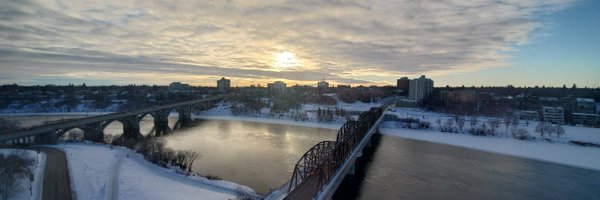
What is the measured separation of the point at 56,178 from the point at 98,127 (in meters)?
31.5

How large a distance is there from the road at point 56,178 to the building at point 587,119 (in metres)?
80.0

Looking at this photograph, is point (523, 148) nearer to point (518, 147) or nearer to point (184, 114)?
point (518, 147)

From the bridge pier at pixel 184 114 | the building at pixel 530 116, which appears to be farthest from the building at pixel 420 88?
the bridge pier at pixel 184 114

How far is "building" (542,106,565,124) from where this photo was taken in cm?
6769

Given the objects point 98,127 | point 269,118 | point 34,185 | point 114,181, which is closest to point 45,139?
point 98,127

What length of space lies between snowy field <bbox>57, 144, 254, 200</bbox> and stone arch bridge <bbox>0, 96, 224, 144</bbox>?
35.9 feet

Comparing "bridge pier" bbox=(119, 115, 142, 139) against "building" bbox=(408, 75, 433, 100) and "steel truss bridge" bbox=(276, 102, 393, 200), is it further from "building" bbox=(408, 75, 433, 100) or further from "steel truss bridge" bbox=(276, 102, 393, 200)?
"building" bbox=(408, 75, 433, 100)

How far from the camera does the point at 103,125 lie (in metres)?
52.5

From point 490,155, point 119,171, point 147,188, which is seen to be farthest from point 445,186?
point 119,171

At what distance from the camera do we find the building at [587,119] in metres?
64.6

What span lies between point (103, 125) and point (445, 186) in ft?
159

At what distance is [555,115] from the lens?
227ft

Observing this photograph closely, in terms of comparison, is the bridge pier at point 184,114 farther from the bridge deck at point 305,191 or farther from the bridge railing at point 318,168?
the bridge deck at point 305,191

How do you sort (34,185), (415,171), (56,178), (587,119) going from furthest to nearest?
(587,119) → (415,171) → (56,178) → (34,185)
